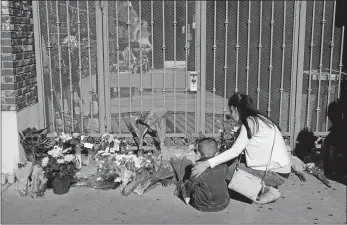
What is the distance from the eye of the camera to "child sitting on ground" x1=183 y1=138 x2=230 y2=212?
16.5 feet

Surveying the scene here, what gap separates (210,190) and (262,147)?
820mm

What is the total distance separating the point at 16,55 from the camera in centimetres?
609

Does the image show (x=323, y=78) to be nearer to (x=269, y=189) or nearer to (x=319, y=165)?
(x=319, y=165)

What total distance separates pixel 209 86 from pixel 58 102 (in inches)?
90.4

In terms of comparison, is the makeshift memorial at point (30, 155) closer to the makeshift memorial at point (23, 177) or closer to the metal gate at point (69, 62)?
the makeshift memorial at point (23, 177)

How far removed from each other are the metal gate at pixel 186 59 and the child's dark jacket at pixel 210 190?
6.16 ft

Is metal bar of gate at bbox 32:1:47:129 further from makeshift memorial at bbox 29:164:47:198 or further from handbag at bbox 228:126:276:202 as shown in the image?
handbag at bbox 228:126:276:202

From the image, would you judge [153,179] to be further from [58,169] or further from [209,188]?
[58,169]

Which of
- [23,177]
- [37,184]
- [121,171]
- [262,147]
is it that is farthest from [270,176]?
[23,177]

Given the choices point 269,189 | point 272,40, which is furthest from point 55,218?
point 272,40

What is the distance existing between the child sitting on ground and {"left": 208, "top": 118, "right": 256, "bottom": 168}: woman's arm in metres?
0.10

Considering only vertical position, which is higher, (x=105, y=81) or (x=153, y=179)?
(x=105, y=81)

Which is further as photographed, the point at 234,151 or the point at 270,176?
the point at 270,176

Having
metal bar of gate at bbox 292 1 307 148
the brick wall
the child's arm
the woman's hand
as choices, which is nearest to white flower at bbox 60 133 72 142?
the brick wall
